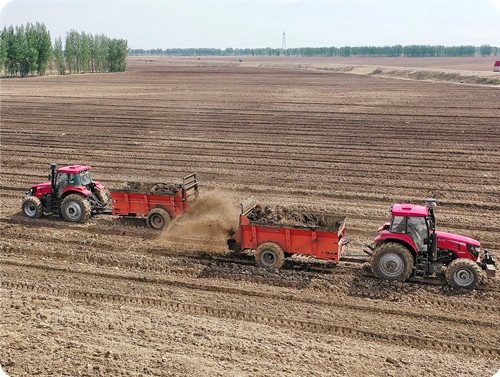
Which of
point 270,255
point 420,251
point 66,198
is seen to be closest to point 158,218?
point 66,198

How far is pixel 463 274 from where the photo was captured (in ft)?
37.0

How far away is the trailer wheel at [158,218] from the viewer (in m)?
15.3

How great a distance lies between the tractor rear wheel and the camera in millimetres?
15693

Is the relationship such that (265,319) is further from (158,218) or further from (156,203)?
(156,203)

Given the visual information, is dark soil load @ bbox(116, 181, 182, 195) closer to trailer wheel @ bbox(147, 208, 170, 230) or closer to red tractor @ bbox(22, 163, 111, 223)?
trailer wheel @ bbox(147, 208, 170, 230)

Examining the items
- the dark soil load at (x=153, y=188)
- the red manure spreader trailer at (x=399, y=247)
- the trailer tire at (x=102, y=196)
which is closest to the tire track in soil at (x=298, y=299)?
the red manure spreader trailer at (x=399, y=247)

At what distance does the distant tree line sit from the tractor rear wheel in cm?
7492

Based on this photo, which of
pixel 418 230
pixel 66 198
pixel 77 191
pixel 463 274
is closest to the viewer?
pixel 463 274

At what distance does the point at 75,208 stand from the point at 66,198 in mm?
411

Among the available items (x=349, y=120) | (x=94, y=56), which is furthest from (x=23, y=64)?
(x=349, y=120)

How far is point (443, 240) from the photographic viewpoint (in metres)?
11.7

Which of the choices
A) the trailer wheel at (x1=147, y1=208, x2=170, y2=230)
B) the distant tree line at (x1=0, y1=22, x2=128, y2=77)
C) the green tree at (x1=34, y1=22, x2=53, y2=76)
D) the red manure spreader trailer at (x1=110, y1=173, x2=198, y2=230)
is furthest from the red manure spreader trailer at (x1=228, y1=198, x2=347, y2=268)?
the green tree at (x1=34, y1=22, x2=53, y2=76)

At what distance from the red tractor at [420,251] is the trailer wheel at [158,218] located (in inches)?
253

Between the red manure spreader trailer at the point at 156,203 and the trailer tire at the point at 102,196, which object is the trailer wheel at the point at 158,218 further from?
the trailer tire at the point at 102,196
